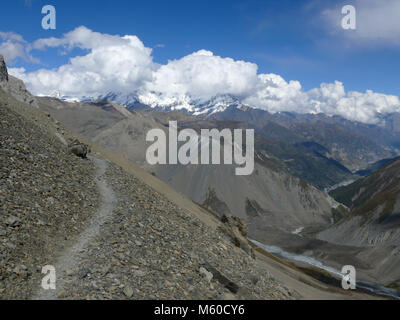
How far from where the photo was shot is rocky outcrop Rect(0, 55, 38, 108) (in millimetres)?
84794

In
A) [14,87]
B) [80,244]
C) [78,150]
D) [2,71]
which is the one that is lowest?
[80,244]

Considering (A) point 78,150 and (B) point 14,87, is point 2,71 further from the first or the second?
(A) point 78,150

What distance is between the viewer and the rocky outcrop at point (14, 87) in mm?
84794

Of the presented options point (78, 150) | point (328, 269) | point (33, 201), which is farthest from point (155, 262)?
point (328, 269)

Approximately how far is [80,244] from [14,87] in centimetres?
9434

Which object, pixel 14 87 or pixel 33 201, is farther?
pixel 14 87

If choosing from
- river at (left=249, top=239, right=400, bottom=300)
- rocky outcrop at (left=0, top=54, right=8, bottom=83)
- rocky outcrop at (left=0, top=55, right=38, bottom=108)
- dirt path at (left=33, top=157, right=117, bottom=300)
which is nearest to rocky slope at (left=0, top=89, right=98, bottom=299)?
dirt path at (left=33, top=157, right=117, bottom=300)

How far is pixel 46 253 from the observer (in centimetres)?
1984

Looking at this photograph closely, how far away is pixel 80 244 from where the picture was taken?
72.6ft

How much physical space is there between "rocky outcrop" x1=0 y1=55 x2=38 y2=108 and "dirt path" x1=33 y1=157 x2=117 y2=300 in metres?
64.4

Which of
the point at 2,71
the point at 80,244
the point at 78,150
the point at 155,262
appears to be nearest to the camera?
the point at 80,244
